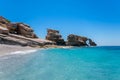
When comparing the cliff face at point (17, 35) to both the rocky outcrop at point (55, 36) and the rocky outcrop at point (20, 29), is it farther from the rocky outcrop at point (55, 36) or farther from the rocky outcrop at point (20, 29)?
the rocky outcrop at point (55, 36)

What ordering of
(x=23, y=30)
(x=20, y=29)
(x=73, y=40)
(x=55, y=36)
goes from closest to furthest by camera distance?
(x=23, y=30) → (x=20, y=29) → (x=55, y=36) → (x=73, y=40)

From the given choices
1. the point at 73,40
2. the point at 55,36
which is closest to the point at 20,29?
the point at 55,36

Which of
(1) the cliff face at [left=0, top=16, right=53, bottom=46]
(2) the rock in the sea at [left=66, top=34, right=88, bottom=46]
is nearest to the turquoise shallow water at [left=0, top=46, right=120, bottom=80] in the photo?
(1) the cliff face at [left=0, top=16, right=53, bottom=46]

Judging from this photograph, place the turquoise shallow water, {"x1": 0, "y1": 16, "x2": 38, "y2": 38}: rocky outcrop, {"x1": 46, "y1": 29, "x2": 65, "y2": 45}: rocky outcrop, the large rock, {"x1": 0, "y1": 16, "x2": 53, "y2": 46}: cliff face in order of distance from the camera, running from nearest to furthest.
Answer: the turquoise shallow water, {"x1": 0, "y1": 16, "x2": 53, "y2": 46}: cliff face, {"x1": 0, "y1": 16, "x2": 38, "y2": 38}: rocky outcrop, the large rock, {"x1": 46, "y1": 29, "x2": 65, "y2": 45}: rocky outcrop

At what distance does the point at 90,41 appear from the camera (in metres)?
155

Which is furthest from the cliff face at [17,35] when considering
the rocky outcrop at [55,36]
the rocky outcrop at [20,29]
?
the rocky outcrop at [55,36]

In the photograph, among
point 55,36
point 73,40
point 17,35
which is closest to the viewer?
point 17,35

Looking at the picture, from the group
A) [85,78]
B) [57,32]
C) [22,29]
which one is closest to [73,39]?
[57,32]

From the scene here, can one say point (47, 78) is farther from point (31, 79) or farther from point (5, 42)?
point (5, 42)

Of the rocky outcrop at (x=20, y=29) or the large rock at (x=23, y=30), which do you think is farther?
the large rock at (x=23, y=30)

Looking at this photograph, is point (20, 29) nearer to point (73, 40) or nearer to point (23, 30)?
point (23, 30)

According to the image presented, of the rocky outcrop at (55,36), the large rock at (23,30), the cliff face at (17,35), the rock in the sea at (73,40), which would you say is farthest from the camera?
the rock in the sea at (73,40)

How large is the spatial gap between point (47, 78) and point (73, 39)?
385 ft

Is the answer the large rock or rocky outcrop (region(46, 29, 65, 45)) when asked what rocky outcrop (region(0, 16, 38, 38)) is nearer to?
the large rock
